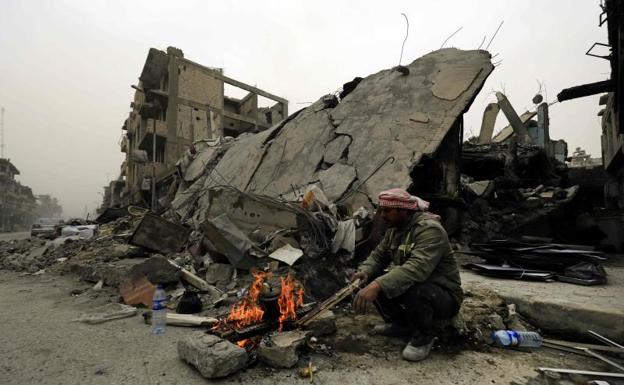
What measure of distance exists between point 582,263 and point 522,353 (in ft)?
6.45

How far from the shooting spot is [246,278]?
4027 mm

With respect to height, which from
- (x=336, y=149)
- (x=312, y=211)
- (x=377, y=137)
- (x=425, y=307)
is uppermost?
(x=377, y=137)

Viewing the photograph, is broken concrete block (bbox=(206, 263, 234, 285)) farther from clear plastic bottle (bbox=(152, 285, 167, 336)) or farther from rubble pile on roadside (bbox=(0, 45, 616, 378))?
clear plastic bottle (bbox=(152, 285, 167, 336))

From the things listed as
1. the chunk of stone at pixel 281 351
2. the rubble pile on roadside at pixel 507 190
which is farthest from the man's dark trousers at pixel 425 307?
the rubble pile on roadside at pixel 507 190

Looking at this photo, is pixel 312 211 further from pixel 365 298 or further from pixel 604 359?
pixel 604 359

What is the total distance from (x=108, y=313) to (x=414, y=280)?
3167 millimetres

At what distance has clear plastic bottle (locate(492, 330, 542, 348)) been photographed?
2.44m

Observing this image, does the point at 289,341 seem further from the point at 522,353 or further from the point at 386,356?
the point at 522,353

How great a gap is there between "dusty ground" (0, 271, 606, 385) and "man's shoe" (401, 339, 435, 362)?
0.14 ft

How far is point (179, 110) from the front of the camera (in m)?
19.2

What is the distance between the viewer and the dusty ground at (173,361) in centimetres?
202

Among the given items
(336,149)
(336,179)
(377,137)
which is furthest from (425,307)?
(336,149)

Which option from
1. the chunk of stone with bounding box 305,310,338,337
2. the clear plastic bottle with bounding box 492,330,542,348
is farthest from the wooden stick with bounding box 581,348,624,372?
the chunk of stone with bounding box 305,310,338,337

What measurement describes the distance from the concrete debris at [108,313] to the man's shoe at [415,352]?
2807 millimetres
